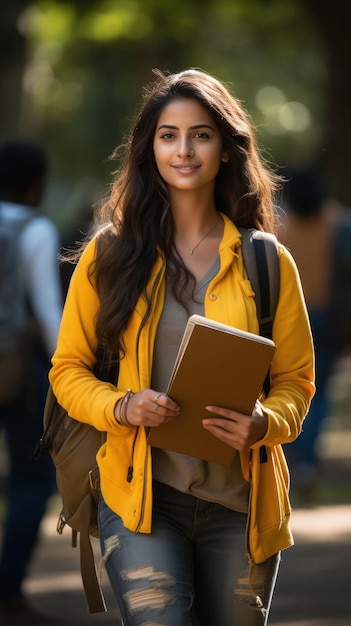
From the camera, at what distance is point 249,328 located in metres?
4.07

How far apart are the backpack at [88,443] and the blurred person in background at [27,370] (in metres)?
2.40

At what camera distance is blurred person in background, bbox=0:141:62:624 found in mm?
6863

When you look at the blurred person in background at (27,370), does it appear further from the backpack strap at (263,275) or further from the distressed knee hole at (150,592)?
the distressed knee hole at (150,592)

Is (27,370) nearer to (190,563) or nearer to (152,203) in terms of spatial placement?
(152,203)

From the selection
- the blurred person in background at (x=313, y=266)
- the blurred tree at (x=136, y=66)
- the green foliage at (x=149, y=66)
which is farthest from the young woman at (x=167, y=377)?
the green foliage at (x=149, y=66)

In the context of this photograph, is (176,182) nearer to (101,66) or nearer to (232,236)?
(232,236)

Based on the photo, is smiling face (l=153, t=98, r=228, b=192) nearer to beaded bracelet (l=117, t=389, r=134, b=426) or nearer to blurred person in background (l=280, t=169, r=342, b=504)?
beaded bracelet (l=117, t=389, r=134, b=426)

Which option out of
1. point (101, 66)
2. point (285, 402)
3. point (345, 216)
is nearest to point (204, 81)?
point (285, 402)

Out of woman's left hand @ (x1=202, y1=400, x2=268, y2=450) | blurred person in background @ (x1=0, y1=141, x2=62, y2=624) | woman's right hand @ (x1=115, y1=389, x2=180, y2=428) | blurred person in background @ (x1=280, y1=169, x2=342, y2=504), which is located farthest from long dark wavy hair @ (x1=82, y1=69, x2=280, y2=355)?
blurred person in background @ (x1=280, y1=169, x2=342, y2=504)

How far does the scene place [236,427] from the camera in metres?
3.88

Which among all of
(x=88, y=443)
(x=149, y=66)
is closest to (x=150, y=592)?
(x=88, y=443)

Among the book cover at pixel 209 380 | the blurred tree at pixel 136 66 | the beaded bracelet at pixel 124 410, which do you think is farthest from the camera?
the blurred tree at pixel 136 66

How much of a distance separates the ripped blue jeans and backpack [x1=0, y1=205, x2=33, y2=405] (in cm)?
288

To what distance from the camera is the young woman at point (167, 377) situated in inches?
156
